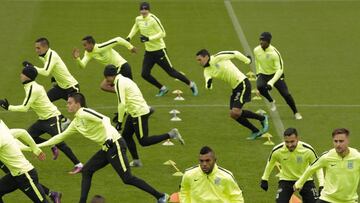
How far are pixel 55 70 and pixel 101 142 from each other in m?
5.33

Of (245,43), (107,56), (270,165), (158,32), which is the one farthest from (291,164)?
(245,43)

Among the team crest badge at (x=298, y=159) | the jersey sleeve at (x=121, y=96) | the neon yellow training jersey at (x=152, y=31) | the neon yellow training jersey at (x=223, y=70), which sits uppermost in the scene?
the neon yellow training jersey at (x=152, y=31)

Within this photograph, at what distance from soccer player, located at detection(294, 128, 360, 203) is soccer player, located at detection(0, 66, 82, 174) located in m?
6.58

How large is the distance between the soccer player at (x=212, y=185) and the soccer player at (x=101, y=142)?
123 inches

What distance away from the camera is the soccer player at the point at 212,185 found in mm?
15977

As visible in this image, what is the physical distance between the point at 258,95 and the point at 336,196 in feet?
38.2

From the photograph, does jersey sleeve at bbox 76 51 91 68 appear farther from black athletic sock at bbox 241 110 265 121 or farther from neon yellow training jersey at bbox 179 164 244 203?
neon yellow training jersey at bbox 179 164 244 203

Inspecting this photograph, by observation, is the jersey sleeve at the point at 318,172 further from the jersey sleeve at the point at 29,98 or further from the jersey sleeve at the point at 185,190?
the jersey sleeve at the point at 29,98

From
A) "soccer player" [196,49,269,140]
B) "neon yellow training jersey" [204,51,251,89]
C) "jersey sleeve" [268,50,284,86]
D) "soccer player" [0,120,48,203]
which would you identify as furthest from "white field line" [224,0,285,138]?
"soccer player" [0,120,48,203]

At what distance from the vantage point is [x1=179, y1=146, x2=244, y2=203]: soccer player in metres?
16.0

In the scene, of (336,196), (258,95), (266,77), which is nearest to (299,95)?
(258,95)

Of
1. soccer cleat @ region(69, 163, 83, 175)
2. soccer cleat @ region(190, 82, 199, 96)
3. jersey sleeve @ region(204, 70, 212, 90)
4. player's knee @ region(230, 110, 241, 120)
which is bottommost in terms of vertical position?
soccer cleat @ region(69, 163, 83, 175)

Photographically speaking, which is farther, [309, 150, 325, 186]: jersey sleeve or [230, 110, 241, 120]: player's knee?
[230, 110, 241, 120]: player's knee

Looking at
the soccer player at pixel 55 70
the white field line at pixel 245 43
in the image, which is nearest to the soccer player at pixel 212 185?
the soccer player at pixel 55 70
